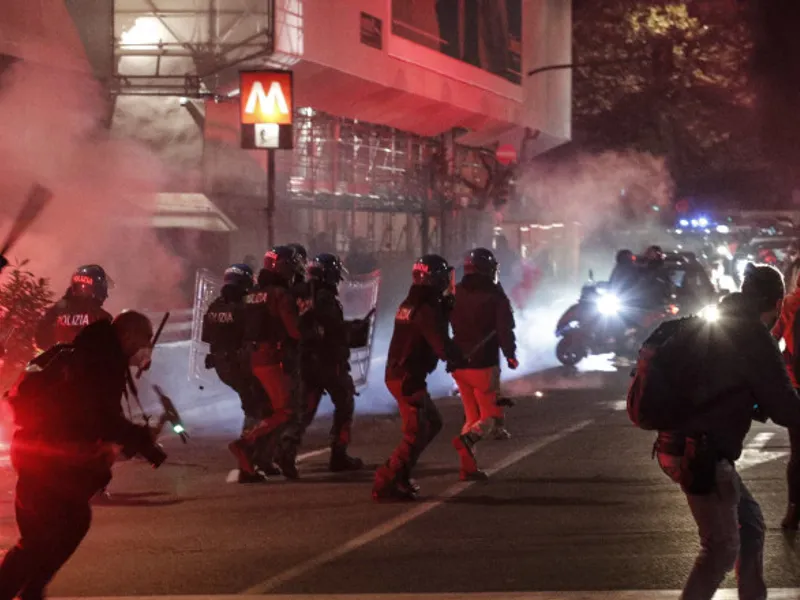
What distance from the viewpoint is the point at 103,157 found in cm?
2036

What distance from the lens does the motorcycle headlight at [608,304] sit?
64.5 feet

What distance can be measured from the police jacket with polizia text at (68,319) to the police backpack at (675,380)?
18.0 feet

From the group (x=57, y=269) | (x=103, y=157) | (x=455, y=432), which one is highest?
(x=103, y=157)

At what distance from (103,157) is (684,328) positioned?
636 inches

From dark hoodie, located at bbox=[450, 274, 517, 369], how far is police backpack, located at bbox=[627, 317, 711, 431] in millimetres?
5502

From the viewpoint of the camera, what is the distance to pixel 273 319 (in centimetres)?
A: 1031

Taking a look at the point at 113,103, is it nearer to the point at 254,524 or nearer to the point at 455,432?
the point at 455,432

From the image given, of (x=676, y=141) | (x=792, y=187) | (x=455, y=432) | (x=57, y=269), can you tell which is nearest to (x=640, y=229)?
(x=676, y=141)

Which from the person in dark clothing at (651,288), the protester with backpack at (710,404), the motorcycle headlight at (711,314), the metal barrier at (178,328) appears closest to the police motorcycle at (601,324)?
the person in dark clothing at (651,288)

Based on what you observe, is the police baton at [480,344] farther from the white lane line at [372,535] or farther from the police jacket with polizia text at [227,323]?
the police jacket with polizia text at [227,323]

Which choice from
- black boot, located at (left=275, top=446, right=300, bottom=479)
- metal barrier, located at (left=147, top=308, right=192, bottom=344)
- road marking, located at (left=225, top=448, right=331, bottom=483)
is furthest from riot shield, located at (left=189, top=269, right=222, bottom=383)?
black boot, located at (left=275, top=446, right=300, bottom=479)

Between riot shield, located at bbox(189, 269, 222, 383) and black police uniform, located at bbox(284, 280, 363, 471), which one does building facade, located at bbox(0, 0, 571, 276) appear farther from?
black police uniform, located at bbox(284, 280, 363, 471)

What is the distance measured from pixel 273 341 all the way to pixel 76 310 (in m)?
1.47

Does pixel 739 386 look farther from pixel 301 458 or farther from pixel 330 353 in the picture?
pixel 301 458
